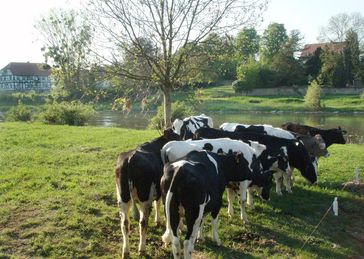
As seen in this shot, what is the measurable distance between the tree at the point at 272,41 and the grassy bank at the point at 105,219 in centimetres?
6937

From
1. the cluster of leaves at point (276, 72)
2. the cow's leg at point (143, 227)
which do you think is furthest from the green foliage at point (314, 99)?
the cow's leg at point (143, 227)

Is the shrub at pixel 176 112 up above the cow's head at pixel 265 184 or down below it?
above

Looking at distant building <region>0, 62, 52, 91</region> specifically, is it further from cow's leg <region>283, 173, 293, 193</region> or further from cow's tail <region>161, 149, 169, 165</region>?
cow's tail <region>161, 149, 169, 165</region>

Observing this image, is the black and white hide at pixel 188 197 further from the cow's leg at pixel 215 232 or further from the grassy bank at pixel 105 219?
the grassy bank at pixel 105 219

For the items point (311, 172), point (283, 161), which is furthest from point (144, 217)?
point (311, 172)

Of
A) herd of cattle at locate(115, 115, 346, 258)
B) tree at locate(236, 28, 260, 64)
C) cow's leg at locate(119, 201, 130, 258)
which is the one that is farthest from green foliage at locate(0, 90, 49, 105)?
cow's leg at locate(119, 201, 130, 258)

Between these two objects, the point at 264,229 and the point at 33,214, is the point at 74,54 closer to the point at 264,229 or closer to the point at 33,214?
the point at 33,214

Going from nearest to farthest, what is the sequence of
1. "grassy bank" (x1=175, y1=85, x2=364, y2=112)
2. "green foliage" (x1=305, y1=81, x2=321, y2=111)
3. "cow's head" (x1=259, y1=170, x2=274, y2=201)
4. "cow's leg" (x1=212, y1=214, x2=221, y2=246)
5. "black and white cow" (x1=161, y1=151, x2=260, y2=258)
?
"black and white cow" (x1=161, y1=151, x2=260, y2=258) → "cow's leg" (x1=212, y1=214, x2=221, y2=246) → "cow's head" (x1=259, y1=170, x2=274, y2=201) → "green foliage" (x1=305, y1=81, x2=321, y2=111) → "grassy bank" (x1=175, y1=85, x2=364, y2=112)

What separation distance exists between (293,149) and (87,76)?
6356mm

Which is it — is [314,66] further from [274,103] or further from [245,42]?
[245,42]

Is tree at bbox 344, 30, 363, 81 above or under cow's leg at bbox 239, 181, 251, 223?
above

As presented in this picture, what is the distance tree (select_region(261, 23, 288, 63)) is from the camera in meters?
80.9

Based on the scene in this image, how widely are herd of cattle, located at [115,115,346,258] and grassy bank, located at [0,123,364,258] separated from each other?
0.46 metres

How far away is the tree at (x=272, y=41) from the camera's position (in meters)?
80.9
